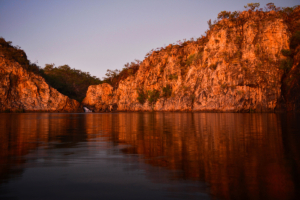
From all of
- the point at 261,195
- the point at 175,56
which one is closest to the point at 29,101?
the point at 175,56

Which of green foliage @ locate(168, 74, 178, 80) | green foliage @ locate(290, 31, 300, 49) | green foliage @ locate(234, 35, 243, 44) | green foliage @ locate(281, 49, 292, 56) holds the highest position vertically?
green foliage @ locate(234, 35, 243, 44)

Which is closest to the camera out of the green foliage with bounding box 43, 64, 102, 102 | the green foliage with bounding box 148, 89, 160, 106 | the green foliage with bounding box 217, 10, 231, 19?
the green foliage with bounding box 217, 10, 231, 19

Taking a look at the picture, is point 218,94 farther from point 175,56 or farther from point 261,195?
point 261,195

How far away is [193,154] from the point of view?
508 cm

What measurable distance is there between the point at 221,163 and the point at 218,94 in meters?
49.1

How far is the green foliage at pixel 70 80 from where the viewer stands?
305 ft

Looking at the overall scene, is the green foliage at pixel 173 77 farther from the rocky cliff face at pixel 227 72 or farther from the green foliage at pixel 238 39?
the green foliage at pixel 238 39

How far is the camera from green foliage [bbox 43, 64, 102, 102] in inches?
3659

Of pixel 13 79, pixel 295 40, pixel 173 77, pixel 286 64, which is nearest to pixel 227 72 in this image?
pixel 286 64

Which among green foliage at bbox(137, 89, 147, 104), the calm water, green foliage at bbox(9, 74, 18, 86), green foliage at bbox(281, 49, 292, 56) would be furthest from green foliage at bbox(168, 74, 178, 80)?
the calm water

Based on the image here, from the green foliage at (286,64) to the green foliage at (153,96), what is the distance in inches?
1469

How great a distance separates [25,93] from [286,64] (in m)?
75.3

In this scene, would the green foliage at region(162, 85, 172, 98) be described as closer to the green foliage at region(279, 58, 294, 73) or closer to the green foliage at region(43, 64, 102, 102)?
the green foliage at region(279, 58, 294, 73)

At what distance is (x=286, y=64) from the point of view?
47.1 m
